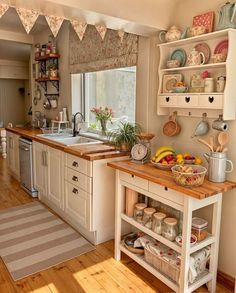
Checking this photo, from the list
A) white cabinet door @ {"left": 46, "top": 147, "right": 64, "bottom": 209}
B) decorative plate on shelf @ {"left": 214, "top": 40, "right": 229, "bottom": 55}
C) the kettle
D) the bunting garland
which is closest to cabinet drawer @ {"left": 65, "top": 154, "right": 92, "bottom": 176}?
white cabinet door @ {"left": 46, "top": 147, "right": 64, "bottom": 209}

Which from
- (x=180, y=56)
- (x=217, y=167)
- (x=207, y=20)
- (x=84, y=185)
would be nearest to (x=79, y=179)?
(x=84, y=185)

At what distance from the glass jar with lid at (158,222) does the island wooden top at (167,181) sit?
325 millimetres

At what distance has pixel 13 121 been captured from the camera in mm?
7988

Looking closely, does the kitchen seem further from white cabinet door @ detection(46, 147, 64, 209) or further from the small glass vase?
the small glass vase

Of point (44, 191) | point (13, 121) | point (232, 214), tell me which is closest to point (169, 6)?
point (232, 214)

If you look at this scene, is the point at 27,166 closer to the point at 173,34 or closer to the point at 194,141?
the point at 194,141

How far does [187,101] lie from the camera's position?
2035 mm

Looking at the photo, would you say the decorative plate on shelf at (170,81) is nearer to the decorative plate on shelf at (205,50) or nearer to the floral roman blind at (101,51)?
the decorative plate on shelf at (205,50)

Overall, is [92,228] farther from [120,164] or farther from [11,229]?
[11,229]

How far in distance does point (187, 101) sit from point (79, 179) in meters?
1.25

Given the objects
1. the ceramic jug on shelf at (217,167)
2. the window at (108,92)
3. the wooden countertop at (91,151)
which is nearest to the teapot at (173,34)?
the window at (108,92)

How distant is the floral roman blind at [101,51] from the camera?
269 cm

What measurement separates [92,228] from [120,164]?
0.71 m

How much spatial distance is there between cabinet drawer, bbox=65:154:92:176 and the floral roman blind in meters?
1.06
